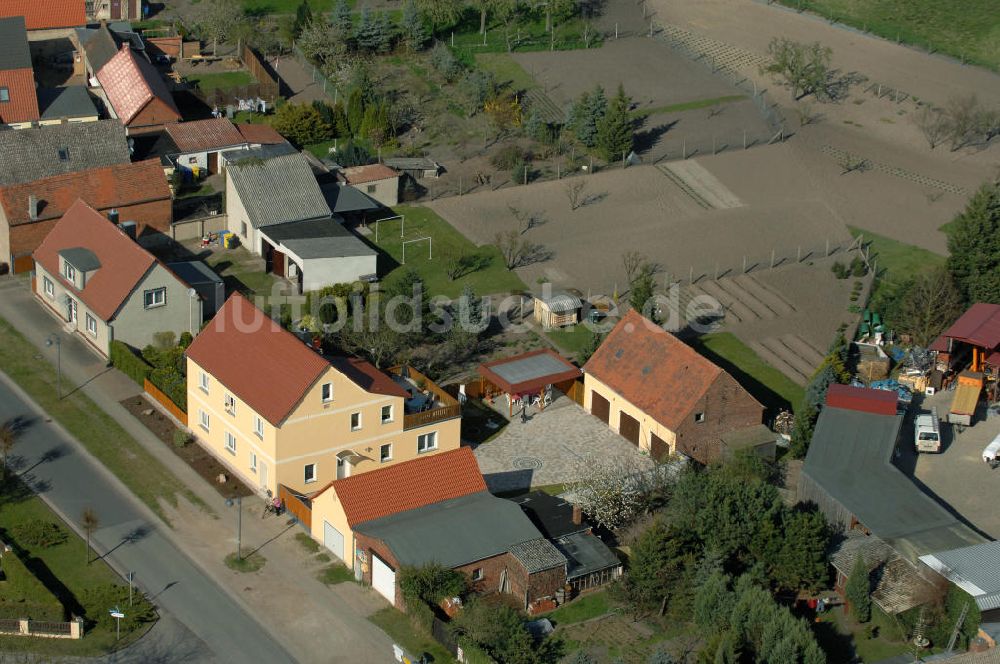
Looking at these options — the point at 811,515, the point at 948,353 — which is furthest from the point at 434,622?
the point at 948,353

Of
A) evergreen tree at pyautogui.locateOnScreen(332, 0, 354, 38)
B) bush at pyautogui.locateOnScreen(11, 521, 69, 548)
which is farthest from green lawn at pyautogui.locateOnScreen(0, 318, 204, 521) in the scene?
evergreen tree at pyautogui.locateOnScreen(332, 0, 354, 38)

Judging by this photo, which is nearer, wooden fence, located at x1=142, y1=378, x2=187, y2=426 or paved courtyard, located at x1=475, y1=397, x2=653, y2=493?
paved courtyard, located at x1=475, y1=397, x2=653, y2=493

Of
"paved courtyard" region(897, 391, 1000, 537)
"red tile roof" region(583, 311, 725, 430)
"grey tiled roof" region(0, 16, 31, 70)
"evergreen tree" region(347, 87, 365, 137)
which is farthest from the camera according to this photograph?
"evergreen tree" region(347, 87, 365, 137)

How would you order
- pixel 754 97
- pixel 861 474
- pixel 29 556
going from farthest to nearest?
pixel 754 97
pixel 861 474
pixel 29 556

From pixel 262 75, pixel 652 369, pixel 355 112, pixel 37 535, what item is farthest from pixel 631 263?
pixel 37 535

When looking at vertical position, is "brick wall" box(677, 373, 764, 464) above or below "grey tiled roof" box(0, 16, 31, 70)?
below

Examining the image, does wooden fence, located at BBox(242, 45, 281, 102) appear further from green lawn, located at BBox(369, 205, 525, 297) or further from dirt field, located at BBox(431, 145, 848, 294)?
dirt field, located at BBox(431, 145, 848, 294)

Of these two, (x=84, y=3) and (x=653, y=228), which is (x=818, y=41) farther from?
(x=84, y=3)

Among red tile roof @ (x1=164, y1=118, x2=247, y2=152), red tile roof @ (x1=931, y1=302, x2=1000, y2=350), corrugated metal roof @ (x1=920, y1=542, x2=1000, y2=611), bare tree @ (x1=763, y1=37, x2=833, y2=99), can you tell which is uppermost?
bare tree @ (x1=763, y1=37, x2=833, y2=99)
